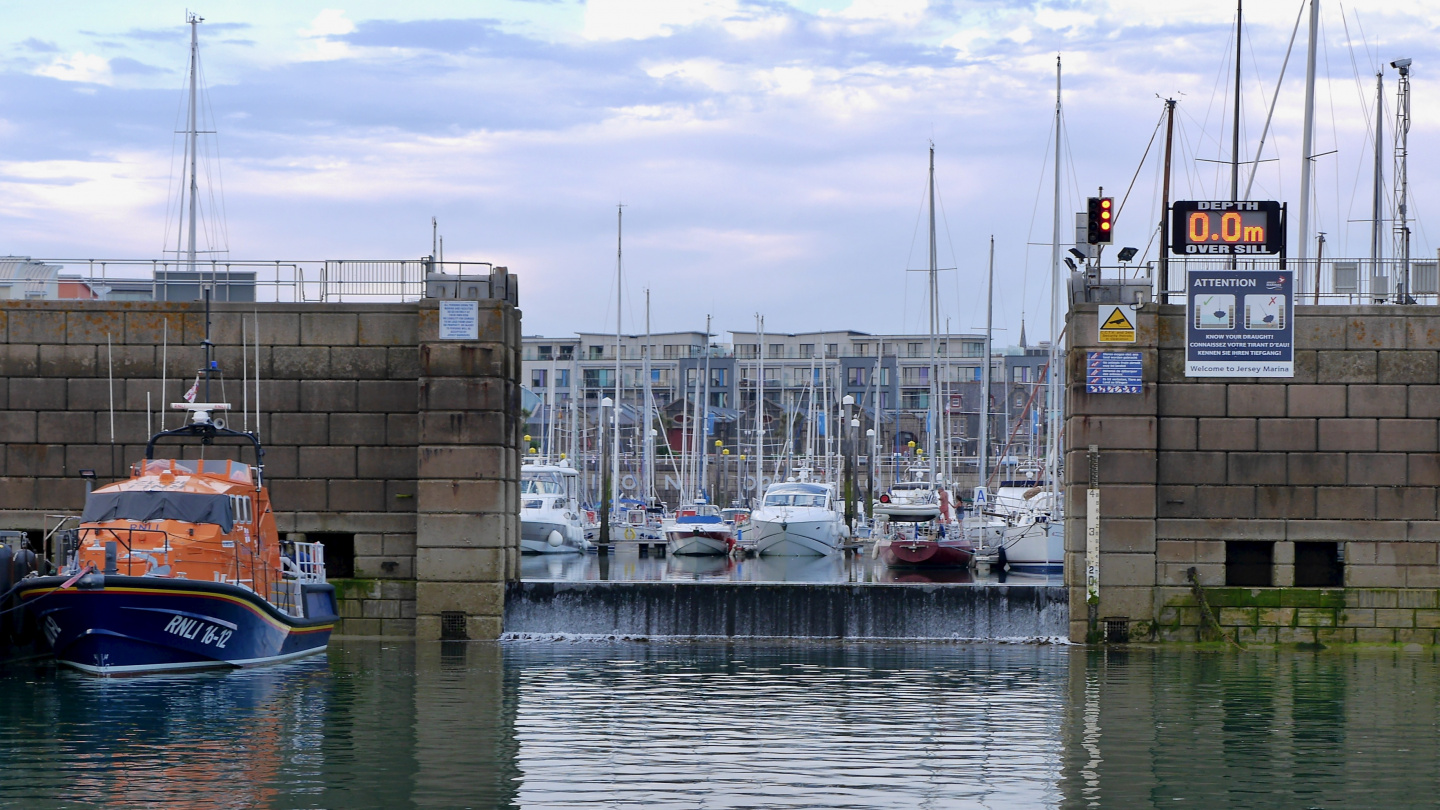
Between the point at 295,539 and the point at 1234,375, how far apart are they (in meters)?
18.9

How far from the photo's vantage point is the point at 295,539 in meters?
31.9

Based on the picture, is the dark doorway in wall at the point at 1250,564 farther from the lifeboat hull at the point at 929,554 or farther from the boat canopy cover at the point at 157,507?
the boat canopy cover at the point at 157,507

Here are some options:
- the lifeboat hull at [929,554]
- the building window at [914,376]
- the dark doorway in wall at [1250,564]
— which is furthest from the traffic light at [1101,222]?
the building window at [914,376]

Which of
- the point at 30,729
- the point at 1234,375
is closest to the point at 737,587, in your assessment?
the point at 1234,375

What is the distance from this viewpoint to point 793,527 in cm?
5762

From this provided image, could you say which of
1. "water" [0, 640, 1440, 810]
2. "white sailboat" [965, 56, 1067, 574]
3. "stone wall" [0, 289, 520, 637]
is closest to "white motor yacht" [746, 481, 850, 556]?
"white sailboat" [965, 56, 1067, 574]

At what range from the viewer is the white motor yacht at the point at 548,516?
194 feet

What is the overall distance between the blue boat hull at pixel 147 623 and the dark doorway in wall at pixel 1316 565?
64.8ft

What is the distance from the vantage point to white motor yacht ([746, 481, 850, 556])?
5778cm

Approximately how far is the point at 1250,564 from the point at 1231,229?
6.69m

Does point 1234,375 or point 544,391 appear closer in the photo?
point 1234,375

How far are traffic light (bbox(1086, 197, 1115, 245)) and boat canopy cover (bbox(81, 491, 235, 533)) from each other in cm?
1668

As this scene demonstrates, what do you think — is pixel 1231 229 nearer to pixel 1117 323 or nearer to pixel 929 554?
pixel 1117 323

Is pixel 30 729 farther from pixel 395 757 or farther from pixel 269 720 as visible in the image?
pixel 395 757
